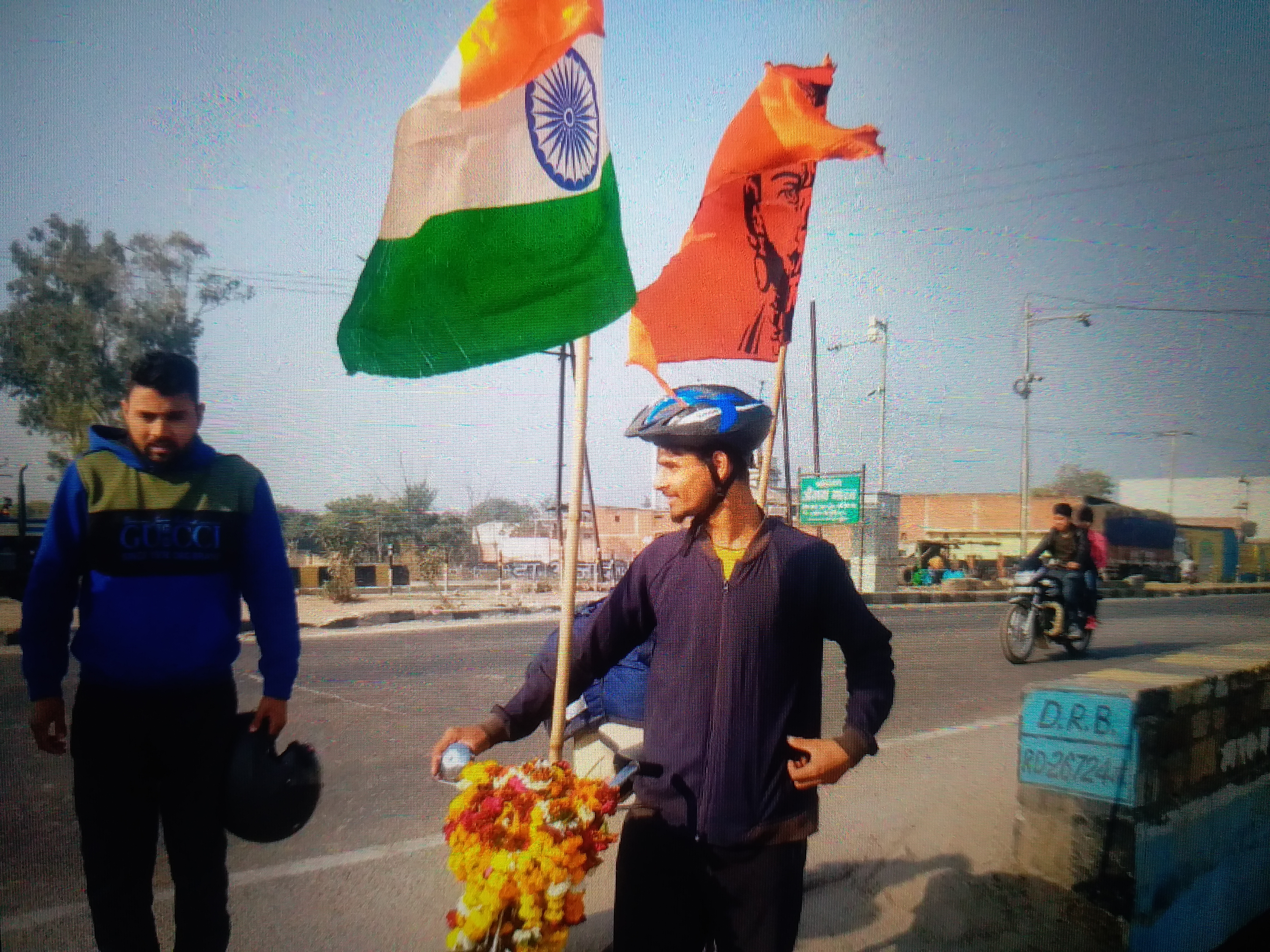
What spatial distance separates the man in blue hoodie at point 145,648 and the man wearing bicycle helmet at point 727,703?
2.68 feet

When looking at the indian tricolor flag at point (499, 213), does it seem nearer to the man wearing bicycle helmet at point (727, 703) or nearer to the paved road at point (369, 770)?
the man wearing bicycle helmet at point (727, 703)

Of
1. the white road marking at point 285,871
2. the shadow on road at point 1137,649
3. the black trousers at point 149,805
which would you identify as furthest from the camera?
the shadow on road at point 1137,649

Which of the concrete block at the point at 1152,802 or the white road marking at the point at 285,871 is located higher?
the concrete block at the point at 1152,802

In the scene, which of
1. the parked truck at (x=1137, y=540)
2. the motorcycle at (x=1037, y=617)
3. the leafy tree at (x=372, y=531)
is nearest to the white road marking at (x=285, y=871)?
the motorcycle at (x=1037, y=617)

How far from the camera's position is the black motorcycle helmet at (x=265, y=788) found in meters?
2.23

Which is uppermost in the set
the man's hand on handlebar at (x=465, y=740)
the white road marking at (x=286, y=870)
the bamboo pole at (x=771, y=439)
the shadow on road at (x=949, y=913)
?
the bamboo pole at (x=771, y=439)

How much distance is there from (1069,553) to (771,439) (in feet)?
31.3

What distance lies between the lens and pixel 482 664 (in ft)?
Result: 31.9

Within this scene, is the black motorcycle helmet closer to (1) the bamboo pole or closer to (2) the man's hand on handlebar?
(2) the man's hand on handlebar

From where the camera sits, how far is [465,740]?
5.99ft

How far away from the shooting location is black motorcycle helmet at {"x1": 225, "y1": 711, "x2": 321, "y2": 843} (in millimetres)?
2232

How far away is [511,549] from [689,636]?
4719 centimetres

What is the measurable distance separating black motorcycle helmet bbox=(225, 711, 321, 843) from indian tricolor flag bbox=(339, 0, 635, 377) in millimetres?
1004

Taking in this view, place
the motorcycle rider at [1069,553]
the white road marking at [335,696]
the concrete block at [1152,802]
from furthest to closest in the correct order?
the motorcycle rider at [1069,553], the white road marking at [335,696], the concrete block at [1152,802]
